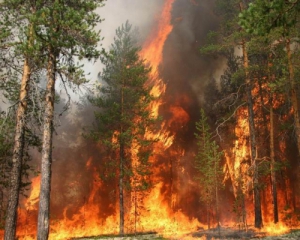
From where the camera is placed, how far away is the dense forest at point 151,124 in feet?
37.0

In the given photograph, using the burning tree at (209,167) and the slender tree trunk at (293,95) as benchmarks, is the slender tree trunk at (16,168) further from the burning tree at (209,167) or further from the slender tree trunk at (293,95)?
the burning tree at (209,167)

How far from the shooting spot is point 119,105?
22.8 meters

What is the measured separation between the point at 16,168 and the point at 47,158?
85.0 inches

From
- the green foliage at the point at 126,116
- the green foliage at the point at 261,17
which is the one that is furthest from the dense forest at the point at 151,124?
the green foliage at the point at 126,116

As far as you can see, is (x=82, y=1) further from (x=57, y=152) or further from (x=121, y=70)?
(x=57, y=152)

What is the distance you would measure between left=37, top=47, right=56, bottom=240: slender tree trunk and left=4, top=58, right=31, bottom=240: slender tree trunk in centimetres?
153

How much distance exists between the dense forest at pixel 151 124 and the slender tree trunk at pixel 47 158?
42mm

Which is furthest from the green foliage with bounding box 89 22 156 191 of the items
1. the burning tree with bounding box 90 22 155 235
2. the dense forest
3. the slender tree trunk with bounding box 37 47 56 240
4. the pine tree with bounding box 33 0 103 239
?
the slender tree trunk with bounding box 37 47 56 240

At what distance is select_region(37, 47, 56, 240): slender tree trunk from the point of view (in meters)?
9.95

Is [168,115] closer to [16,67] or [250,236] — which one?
[250,236]

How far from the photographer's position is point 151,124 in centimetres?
2736

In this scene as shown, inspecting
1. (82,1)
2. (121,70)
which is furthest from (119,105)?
(82,1)

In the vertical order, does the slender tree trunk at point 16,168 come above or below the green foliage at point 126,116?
below

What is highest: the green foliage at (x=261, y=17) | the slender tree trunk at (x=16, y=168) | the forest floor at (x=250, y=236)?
the green foliage at (x=261, y=17)
